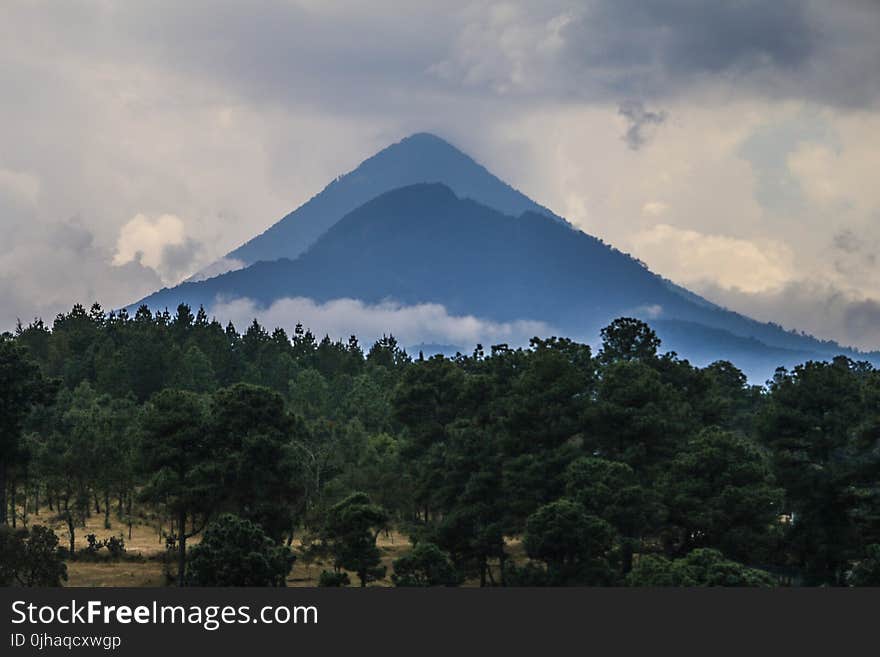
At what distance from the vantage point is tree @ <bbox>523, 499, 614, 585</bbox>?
4012 centimetres

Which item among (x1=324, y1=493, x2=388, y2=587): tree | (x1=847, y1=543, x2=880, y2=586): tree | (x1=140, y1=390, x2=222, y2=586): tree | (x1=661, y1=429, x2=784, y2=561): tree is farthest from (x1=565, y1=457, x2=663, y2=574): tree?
(x1=140, y1=390, x2=222, y2=586): tree

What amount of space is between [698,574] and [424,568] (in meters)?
11.9

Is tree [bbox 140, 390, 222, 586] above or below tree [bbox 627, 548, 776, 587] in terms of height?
above

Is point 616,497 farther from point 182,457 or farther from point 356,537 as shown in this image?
point 182,457

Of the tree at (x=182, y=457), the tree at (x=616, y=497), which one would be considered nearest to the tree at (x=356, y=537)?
the tree at (x=182, y=457)

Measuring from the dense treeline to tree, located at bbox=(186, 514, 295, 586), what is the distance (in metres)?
0.07

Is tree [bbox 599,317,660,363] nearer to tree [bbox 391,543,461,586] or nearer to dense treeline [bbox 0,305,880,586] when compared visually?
dense treeline [bbox 0,305,880,586]

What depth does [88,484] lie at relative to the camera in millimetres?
67625

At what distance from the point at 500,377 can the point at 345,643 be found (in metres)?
39.9

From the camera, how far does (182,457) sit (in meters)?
47.8

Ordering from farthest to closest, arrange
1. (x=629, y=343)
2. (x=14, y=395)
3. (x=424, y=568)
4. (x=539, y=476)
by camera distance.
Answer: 1. (x=629, y=343)
2. (x=14, y=395)
3. (x=539, y=476)
4. (x=424, y=568)

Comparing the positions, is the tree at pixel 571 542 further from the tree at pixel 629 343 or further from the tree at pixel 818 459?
the tree at pixel 629 343

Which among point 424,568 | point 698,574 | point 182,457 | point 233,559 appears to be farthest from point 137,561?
point 698,574

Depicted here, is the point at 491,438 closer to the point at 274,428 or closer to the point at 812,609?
the point at 274,428
